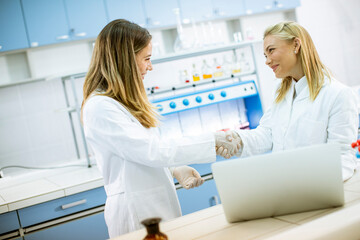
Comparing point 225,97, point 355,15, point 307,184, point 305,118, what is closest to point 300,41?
point 305,118

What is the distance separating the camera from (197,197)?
2.46 meters

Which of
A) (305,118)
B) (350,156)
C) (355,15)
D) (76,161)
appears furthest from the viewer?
(355,15)

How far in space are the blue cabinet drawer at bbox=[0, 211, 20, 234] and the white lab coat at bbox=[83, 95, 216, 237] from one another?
2.44 ft

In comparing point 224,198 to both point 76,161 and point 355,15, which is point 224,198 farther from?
point 355,15

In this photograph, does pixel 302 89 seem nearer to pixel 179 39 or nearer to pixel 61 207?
pixel 61 207

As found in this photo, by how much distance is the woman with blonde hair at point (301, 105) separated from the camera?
1342 mm

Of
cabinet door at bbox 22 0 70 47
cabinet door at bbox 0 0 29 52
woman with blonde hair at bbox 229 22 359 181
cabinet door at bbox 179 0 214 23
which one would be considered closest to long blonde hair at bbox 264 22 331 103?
woman with blonde hair at bbox 229 22 359 181

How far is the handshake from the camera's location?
144 cm

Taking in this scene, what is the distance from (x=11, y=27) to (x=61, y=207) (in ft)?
4.59

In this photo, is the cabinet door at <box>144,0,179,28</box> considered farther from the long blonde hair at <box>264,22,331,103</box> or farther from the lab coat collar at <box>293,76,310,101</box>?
the lab coat collar at <box>293,76,310,101</box>

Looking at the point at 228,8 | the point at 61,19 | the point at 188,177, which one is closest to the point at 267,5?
the point at 228,8

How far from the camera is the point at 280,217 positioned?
3.33 feet

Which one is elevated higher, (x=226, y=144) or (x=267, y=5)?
(x=267, y=5)

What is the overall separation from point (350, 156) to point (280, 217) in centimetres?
47
